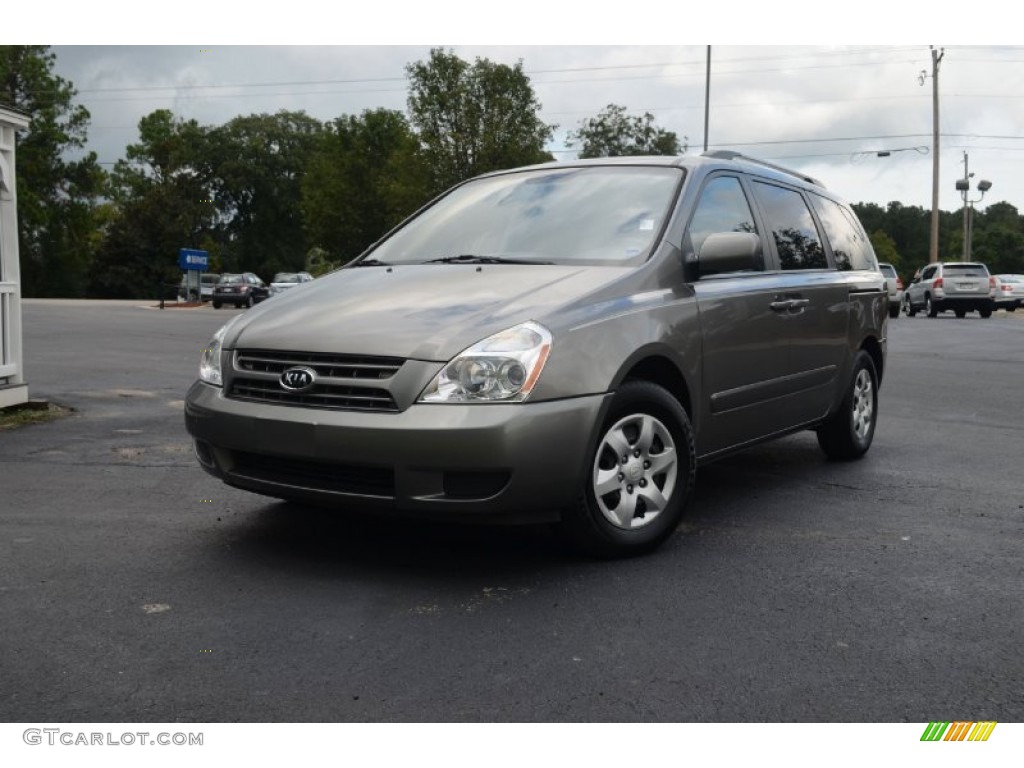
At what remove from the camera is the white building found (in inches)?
349

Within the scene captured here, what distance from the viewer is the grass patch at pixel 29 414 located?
850cm

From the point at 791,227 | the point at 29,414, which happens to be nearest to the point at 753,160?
the point at 791,227

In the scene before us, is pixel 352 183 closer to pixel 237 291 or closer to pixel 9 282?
pixel 237 291

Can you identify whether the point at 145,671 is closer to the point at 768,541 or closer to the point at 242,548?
the point at 242,548

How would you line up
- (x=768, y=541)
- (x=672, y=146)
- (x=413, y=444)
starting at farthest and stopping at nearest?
(x=672, y=146) < (x=768, y=541) < (x=413, y=444)

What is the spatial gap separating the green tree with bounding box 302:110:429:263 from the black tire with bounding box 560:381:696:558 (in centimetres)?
5577

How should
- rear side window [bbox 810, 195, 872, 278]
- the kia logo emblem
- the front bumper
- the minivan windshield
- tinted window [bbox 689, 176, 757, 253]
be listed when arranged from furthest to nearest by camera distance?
rear side window [bbox 810, 195, 872, 278] → tinted window [bbox 689, 176, 757, 253] → the minivan windshield → the kia logo emblem → the front bumper

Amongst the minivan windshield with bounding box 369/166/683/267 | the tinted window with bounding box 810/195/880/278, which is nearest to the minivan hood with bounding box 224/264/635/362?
the minivan windshield with bounding box 369/166/683/267

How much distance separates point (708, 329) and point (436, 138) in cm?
4842

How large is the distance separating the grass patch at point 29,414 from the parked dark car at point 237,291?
3870 cm

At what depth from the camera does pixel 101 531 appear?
500 cm

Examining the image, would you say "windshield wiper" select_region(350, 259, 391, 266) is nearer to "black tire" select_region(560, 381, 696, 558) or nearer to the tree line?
"black tire" select_region(560, 381, 696, 558)

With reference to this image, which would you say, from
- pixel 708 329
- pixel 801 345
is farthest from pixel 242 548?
pixel 801 345
